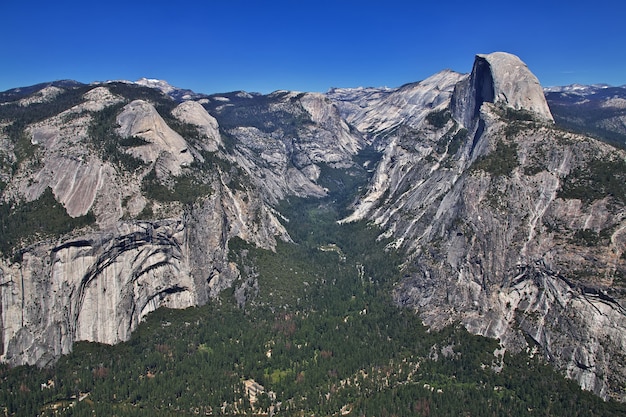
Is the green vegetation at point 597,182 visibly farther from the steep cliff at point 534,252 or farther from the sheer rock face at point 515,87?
the sheer rock face at point 515,87

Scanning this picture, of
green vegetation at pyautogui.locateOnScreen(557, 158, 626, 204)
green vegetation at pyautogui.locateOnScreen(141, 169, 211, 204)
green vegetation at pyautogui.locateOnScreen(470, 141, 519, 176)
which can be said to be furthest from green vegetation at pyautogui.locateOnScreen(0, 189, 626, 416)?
green vegetation at pyautogui.locateOnScreen(470, 141, 519, 176)

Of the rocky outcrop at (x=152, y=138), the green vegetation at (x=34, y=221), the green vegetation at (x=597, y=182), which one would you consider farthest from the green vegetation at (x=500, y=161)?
the green vegetation at (x=34, y=221)

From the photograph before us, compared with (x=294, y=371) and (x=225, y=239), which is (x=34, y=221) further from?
(x=294, y=371)

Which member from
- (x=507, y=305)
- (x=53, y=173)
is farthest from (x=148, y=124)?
(x=507, y=305)

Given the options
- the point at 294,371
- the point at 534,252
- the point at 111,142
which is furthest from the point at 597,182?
the point at 111,142

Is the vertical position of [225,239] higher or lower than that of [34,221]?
lower

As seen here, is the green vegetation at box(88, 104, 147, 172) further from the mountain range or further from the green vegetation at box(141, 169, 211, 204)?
the green vegetation at box(141, 169, 211, 204)
